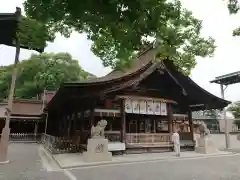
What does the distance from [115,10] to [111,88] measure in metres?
9.73

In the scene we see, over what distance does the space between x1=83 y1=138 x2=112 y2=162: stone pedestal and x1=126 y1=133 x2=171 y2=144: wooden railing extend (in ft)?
10.2

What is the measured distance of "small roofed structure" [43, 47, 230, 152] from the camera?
541 inches

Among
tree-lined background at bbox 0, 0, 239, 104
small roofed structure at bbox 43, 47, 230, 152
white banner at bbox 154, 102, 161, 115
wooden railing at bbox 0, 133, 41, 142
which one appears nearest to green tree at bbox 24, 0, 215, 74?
tree-lined background at bbox 0, 0, 239, 104

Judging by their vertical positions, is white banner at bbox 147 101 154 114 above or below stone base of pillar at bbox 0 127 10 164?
above

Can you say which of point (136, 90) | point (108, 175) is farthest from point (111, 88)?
point (108, 175)

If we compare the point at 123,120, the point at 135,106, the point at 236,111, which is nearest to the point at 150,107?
the point at 135,106

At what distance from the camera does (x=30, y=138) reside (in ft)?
92.8

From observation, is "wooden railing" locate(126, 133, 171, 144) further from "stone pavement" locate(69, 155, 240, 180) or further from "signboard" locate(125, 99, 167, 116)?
"stone pavement" locate(69, 155, 240, 180)

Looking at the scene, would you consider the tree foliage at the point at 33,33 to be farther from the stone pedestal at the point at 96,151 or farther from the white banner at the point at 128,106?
the white banner at the point at 128,106

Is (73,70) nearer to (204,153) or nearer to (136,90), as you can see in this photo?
(136,90)

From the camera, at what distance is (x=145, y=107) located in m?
15.1

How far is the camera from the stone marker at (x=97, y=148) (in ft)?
35.5

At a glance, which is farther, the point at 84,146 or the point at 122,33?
the point at 84,146

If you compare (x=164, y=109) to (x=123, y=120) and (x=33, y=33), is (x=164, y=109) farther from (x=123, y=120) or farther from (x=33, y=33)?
(x=33, y=33)
